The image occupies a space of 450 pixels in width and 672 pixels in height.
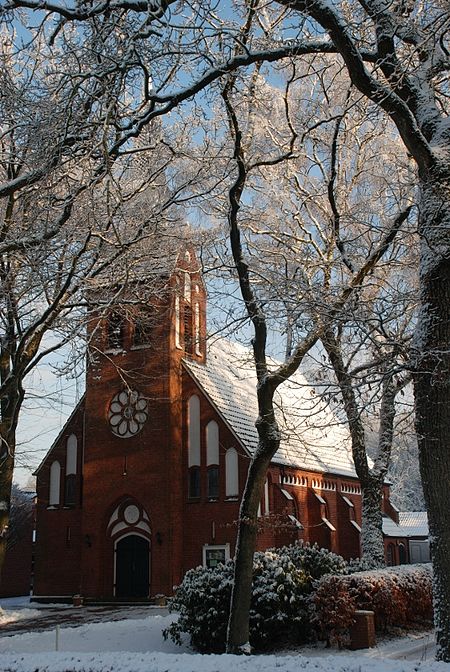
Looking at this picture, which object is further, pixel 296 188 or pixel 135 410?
pixel 135 410

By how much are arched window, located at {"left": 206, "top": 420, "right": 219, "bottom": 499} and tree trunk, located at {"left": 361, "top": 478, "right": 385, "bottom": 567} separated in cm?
1036

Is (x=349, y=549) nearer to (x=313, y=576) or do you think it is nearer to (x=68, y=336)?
(x=313, y=576)

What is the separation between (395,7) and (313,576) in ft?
39.0

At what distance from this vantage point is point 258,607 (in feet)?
47.8

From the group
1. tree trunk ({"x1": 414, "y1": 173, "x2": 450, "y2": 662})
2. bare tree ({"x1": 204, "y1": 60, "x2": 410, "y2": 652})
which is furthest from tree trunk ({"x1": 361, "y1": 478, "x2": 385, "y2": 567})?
tree trunk ({"x1": 414, "y1": 173, "x2": 450, "y2": 662})

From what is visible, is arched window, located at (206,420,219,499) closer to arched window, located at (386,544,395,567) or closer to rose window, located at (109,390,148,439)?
rose window, located at (109,390,148,439)

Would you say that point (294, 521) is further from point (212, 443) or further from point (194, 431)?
point (194, 431)

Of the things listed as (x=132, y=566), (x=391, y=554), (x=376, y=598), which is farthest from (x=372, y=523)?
(x=391, y=554)

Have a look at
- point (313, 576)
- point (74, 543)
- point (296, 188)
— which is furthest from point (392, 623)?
point (74, 543)

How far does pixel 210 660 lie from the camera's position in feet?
25.2

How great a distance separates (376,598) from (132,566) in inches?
606

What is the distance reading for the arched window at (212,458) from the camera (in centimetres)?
2814

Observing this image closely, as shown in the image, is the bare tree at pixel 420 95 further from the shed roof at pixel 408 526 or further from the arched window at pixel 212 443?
the shed roof at pixel 408 526

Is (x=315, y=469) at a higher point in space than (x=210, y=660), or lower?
higher
